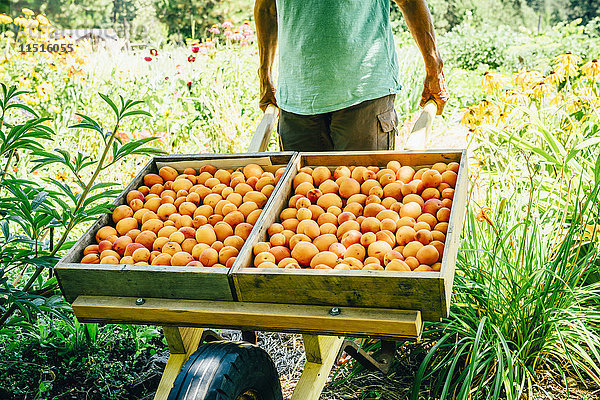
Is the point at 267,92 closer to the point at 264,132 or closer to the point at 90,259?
the point at 264,132

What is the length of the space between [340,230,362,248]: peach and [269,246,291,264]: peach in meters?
0.14

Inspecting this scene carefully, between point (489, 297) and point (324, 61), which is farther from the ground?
point (324, 61)

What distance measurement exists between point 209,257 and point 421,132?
3.15 ft

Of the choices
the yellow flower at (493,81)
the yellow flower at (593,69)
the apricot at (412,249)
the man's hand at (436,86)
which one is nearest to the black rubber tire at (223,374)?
the apricot at (412,249)

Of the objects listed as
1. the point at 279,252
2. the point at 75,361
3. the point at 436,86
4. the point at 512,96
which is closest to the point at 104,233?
the point at 279,252

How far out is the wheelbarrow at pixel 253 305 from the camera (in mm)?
1118

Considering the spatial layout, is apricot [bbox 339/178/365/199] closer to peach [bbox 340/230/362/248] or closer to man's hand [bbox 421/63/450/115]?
peach [bbox 340/230/362/248]

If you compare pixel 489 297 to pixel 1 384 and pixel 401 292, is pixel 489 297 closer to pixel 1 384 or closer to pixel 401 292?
pixel 401 292

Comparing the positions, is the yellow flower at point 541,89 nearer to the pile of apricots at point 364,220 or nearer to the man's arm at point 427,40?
the man's arm at point 427,40

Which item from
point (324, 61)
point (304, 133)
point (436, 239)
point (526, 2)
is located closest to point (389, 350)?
point (436, 239)

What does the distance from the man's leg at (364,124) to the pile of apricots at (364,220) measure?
0.46 meters

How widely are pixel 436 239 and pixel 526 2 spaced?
18814mm

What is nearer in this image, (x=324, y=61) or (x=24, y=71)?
(x=324, y=61)

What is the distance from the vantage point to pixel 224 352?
131 centimetres
